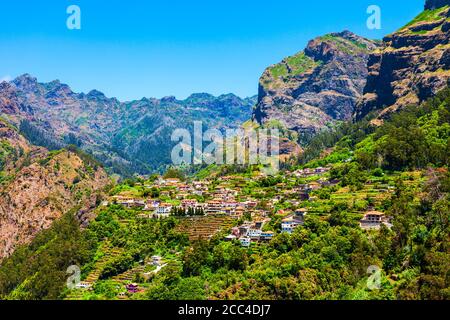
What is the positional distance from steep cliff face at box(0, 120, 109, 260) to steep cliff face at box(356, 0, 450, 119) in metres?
86.3

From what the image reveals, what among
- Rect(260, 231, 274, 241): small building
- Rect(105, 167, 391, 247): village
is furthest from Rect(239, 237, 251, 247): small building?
Rect(260, 231, 274, 241): small building

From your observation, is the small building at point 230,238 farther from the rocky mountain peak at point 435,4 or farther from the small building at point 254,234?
the rocky mountain peak at point 435,4

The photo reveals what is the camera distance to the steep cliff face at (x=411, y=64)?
420 ft

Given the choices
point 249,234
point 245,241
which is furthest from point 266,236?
point 245,241

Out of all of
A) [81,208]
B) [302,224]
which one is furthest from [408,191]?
[81,208]

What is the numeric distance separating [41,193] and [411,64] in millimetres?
110550

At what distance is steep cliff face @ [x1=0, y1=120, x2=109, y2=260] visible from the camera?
423 ft

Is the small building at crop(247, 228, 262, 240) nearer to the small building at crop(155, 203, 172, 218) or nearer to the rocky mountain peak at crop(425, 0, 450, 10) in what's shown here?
the small building at crop(155, 203, 172, 218)

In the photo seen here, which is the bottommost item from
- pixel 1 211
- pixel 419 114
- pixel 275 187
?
pixel 1 211

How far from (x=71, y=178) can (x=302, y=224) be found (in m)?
114

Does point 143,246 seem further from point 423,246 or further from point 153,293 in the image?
point 423,246

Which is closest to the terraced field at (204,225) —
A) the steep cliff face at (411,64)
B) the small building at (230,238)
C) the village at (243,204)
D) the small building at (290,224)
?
the village at (243,204)

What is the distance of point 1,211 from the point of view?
454ft

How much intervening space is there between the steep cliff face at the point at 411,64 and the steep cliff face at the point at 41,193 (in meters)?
86.3
